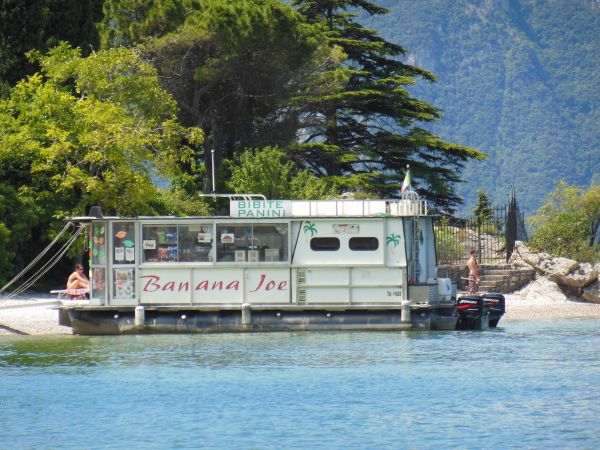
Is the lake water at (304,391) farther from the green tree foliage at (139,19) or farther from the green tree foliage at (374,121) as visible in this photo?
the green tree foliage at (374,121)

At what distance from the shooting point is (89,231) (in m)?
30.8

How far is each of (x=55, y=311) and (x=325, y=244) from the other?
8341mm

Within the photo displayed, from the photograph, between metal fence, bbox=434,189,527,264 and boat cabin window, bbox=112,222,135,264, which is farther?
metal fence, bbox=434,189,527,264

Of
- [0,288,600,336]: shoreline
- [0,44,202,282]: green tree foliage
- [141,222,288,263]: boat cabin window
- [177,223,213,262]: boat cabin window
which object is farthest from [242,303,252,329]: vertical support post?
[0,44,202,282]: green tree foliage

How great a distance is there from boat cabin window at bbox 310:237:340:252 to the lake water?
7.10ft

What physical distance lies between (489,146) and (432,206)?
319ft

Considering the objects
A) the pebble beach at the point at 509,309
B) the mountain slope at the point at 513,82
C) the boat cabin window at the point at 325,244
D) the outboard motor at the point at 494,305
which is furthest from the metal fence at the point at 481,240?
the mountain slope at the point at 513,82

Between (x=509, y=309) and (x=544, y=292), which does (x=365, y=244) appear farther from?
(x=544, y=292)

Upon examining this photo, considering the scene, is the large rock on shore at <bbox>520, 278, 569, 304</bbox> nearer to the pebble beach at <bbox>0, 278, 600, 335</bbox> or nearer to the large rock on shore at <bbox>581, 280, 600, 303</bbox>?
the pebble beach at <bbox>0, 278, 600, 335</bbox>

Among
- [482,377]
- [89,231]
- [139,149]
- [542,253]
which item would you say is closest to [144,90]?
[139,149]

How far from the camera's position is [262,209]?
97.4 feet

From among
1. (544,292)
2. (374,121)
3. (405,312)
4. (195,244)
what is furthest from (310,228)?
(374,121)

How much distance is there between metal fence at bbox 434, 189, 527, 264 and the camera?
42406mm

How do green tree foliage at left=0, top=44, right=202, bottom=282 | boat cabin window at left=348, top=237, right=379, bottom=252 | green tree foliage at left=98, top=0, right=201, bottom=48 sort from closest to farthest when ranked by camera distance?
boat cabin window at left=348, top=237, right=379, bottom=252
green tree foliage at left=0, top=44, right=202, bottom=282
green tree foliage at left=98, top=0, right=201, bottom=48
